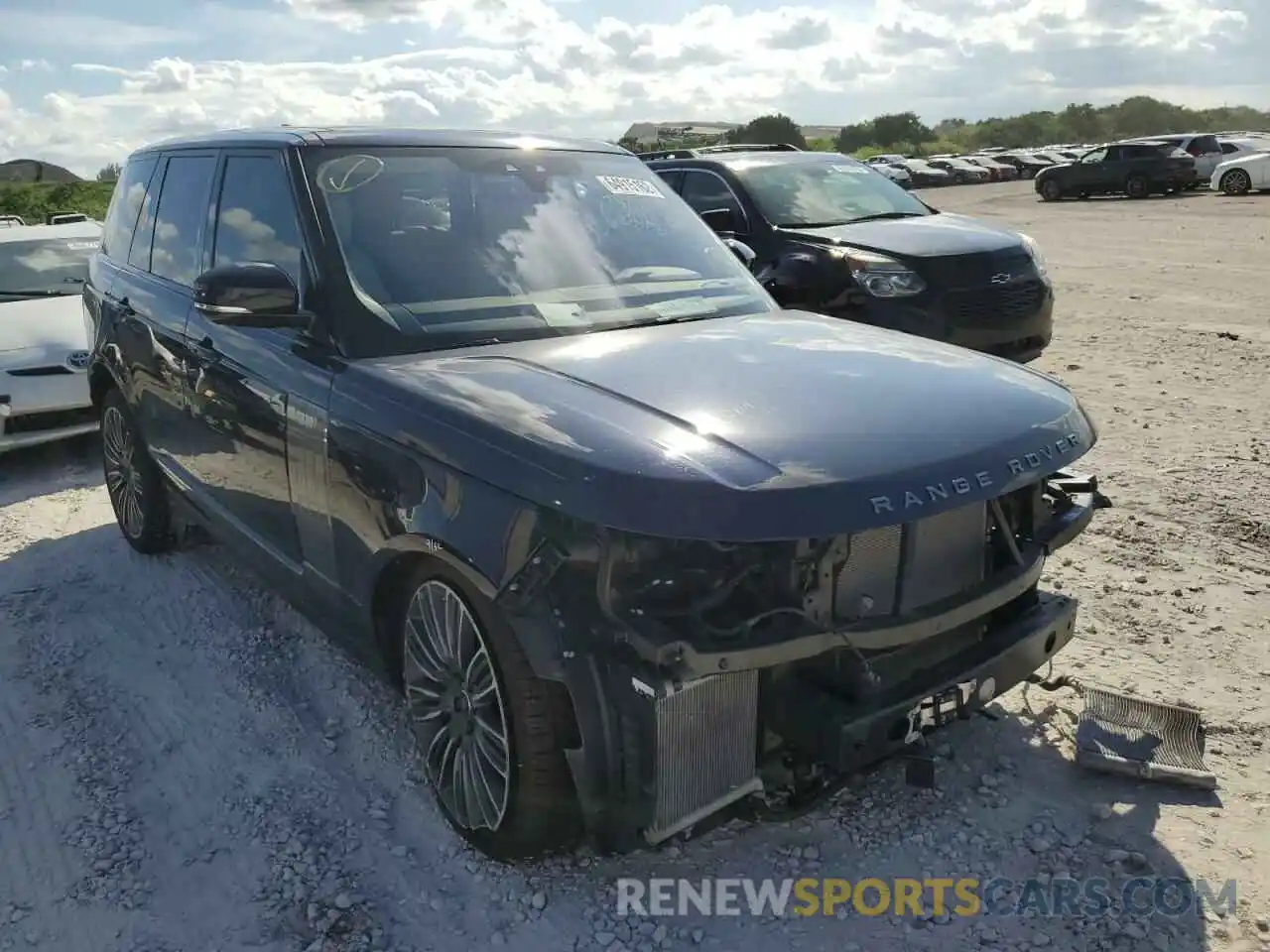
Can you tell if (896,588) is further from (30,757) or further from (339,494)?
(30,757)

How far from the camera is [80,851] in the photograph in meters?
3.26

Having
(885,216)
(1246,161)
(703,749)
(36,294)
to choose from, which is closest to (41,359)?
(36,294)

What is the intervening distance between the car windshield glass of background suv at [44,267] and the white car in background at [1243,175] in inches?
1104

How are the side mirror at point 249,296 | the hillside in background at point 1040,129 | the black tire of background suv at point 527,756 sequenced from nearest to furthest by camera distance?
the black tire of background suv at point 527,756 → the side mirror at point 249,296 → the hillside in background at point 1040,129

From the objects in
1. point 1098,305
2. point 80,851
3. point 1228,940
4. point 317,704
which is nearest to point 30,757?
point 80,851

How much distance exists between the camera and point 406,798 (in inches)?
136

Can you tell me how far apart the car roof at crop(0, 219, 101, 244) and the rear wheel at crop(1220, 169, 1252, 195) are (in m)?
28.0

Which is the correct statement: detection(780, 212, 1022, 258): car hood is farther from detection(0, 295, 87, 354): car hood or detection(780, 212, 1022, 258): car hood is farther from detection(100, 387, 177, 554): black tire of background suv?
detection(0, 295, 87, 354): car hood

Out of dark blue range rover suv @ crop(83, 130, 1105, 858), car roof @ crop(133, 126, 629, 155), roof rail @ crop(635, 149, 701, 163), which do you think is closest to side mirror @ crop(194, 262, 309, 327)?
dark blue range rover suv @ crop(83, 130, 1105, 858)

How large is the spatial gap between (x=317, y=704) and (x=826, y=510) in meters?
2.40

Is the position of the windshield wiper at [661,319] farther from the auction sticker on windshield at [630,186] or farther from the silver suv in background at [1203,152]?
the silver suv in background at [1203,152]

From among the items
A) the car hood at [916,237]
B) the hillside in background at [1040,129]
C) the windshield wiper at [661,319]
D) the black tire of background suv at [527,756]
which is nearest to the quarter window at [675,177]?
the car hood at [916,237]

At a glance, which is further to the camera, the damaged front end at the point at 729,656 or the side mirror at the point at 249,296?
the side mirror at the point at 249,296

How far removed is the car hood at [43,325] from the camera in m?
7.48
